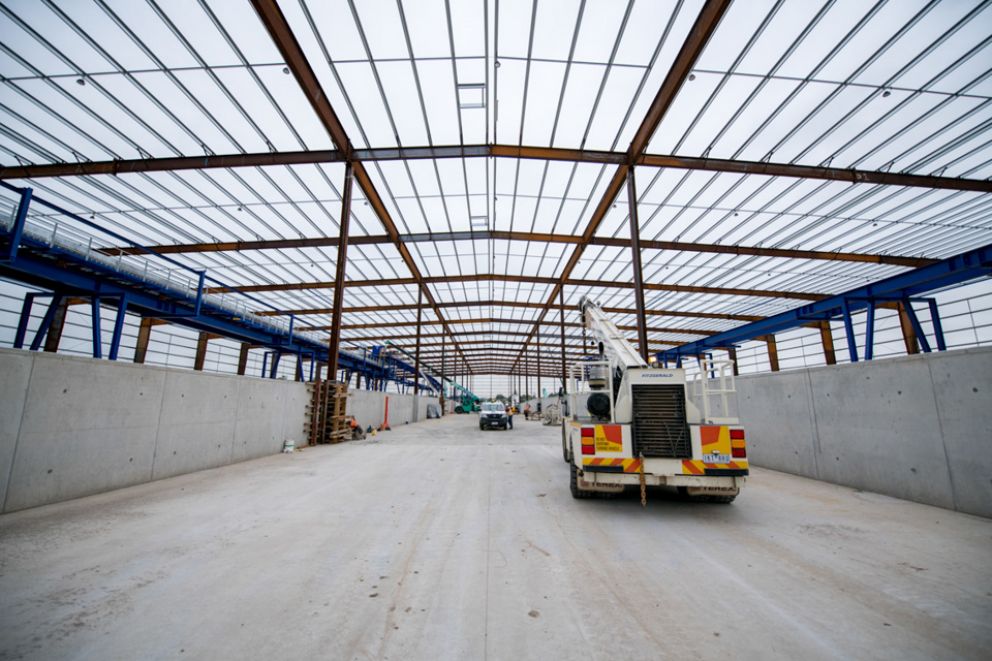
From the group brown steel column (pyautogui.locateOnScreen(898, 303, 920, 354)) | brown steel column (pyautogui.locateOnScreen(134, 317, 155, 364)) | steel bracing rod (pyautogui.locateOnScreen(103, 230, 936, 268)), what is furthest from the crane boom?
brown steel column (pyautogui.locateOnScreen(134, 317, 155, 364))

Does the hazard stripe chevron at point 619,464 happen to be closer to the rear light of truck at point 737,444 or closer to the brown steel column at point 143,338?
the rear light of truck at point 737,444

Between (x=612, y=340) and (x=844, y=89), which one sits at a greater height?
(x=844, y=89)

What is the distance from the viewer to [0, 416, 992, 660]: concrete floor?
2.16 m

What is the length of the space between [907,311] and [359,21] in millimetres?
20685

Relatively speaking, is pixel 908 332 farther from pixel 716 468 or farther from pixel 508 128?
pixel 508 128

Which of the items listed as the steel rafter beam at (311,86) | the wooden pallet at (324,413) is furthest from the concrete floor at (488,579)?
the steel rafter beam at (311,86)

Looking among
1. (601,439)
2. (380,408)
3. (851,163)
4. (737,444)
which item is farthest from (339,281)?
(851,163)

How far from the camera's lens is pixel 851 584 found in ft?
9.64

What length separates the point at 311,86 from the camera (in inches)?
360

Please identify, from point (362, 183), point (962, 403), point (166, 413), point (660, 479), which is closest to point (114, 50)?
point (362, 183)

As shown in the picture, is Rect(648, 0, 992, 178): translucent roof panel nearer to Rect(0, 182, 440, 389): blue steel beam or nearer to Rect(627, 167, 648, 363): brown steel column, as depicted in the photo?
Rect(627, 167, 648, 363): brown steel column

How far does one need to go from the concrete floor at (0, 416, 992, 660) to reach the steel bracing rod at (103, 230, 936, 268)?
12.3 m

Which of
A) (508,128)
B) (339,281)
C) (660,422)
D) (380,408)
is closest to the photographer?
(660,422)

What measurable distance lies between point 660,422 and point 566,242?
42.1 ft
